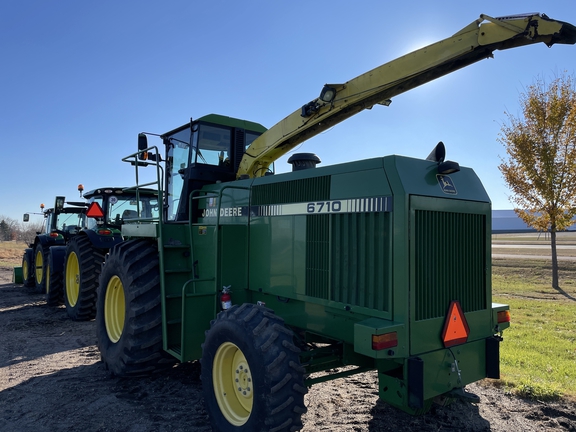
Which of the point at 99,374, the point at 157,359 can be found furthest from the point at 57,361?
the point at 157,359

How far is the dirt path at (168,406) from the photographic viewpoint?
3879 mm

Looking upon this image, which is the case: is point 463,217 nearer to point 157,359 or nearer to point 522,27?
point 522,27

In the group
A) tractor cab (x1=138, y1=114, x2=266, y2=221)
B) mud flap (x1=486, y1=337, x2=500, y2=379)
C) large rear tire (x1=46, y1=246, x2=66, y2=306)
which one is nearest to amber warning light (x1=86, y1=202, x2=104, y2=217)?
large rear tire (x1=46, y1=246, x2=66, y2=306)

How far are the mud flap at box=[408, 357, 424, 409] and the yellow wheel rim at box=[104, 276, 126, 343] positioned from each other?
12.6 feet

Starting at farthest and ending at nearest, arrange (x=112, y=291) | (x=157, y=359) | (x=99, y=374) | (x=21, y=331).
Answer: (x=21, y=331) < (x=112, y=291) < (x=99, y=374) < (x=157, y=359)

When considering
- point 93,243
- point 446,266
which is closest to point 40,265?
point 93,243

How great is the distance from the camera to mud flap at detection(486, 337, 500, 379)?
363 cm

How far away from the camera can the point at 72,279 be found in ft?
30.9

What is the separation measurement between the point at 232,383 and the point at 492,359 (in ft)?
7.31

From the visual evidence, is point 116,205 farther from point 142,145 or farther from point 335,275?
point 335,275

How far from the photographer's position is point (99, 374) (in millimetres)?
5266

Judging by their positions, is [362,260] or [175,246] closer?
[362,260]

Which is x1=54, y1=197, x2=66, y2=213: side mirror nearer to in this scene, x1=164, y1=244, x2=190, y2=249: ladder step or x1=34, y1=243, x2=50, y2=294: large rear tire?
x1=34, y1=243, x2=50, y2=294: large rear tire

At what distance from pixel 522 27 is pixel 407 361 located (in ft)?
9.17
